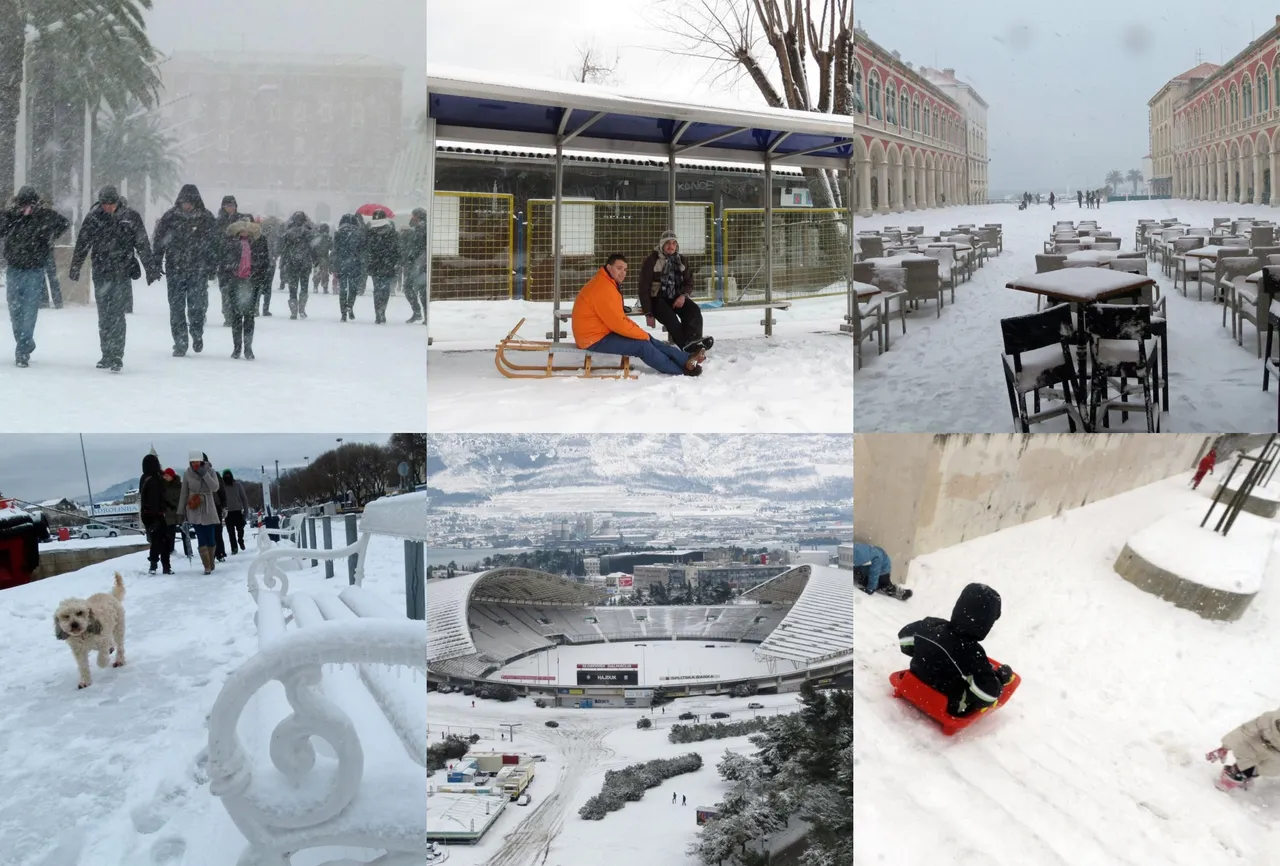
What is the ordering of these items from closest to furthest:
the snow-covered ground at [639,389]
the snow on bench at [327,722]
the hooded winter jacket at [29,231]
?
the snow on bench at [327,722]
the hooded winter jacket at [29,231]
the snow-covered ground at [639,389]

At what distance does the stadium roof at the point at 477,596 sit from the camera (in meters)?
2.11

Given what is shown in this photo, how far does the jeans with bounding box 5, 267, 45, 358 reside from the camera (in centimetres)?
189

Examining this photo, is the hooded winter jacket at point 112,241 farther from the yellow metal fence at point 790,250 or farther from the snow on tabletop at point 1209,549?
the snow on tabletop at point 1209,549

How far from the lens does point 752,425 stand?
90.4 inches

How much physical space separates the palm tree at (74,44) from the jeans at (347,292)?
54 centimetres

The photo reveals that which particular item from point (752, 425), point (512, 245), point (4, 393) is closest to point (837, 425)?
point (752, 425)

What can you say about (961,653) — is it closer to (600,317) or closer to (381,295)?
(600,317)

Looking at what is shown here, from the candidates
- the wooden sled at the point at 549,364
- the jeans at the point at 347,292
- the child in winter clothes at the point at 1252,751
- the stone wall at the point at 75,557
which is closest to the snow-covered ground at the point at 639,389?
the wooden sled at the point at 549,364

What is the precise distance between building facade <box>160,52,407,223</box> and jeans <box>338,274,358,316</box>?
142 millimetres

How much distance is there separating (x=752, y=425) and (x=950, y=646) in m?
0.72

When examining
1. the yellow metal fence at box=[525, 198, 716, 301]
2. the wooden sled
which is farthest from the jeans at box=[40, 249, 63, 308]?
the yellow metal fence at box=[525, 198, 716, 301]

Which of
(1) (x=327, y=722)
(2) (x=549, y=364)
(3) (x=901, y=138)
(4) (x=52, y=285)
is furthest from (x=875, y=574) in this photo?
(4) (x=52, y=285)

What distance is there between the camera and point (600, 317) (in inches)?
92.7

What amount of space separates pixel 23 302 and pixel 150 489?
46cm
